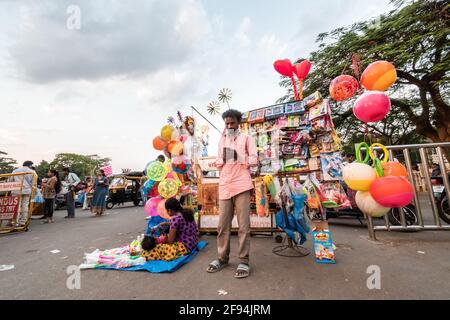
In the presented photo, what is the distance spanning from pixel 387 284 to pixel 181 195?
10.6ft

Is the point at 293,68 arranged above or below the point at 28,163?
above

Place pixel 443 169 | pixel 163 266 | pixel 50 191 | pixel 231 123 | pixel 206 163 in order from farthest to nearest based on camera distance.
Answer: pixel 50 191 → pixel 206 163 → pixel 443 169 → pixel 231 123 → pixel 163 266

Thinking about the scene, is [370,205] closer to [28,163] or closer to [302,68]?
[302,68]

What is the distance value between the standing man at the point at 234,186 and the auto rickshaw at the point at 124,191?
10.8m

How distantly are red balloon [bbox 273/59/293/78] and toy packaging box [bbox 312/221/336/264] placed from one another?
8.69 ft

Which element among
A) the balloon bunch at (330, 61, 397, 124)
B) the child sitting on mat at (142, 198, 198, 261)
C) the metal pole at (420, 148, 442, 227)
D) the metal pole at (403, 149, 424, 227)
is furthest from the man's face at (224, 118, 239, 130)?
the metal pole at (420, 148, 442, 227)

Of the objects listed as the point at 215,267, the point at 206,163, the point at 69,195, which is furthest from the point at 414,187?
the point at 69,195

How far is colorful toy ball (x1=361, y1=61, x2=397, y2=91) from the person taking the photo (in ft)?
9.22

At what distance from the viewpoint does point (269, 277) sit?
2.33 meters

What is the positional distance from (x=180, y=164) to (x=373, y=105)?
3.06 metres

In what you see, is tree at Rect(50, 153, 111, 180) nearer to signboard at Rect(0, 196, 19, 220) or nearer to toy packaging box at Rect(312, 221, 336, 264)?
signboard at Rect(0, 196, 19, 220)

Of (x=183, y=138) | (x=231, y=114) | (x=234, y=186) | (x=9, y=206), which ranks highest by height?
(x=183, y=138)

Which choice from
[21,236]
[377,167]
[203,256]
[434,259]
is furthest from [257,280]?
[21,236]

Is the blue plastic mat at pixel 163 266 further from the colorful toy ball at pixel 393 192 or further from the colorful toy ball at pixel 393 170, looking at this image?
the colorful toy ball at pixel 393 170
